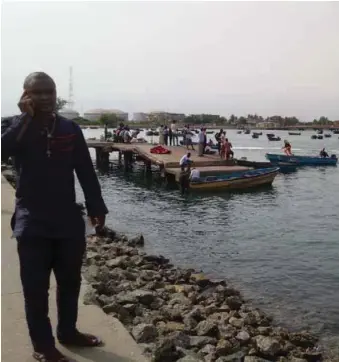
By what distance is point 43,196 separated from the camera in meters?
3.29

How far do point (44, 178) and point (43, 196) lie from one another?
123 millimetres

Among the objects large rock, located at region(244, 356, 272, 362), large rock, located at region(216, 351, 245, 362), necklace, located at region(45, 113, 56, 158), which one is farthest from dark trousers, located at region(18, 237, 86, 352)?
large rock, located at region(244, 356, 272, 362)

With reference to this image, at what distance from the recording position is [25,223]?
328 cm

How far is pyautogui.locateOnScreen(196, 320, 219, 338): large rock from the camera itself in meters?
6.13

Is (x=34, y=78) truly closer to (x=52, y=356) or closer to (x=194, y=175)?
(x=52, y=356)

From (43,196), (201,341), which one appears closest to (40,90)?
(43,196)

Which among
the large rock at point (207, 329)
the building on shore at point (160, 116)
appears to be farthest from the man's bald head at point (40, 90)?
the building on shore at point (160, 116)

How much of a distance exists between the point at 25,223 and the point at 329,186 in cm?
2478

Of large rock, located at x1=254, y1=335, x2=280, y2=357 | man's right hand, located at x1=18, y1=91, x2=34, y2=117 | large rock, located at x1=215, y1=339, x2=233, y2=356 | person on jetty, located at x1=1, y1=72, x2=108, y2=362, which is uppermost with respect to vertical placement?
man's right hand, located at x1=18, y1=91, x2=34, y2=117

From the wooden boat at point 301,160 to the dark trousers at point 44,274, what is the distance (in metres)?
31.2

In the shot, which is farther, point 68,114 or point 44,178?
point 68,114

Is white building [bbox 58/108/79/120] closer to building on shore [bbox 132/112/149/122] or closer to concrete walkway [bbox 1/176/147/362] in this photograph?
concrete walkway [bbox 1/176/147/362]

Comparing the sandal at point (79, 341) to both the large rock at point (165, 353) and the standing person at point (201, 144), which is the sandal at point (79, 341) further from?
the standing person at point (201, 144)

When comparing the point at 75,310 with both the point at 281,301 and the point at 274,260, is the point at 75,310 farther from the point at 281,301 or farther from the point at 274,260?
the point at 274,260
